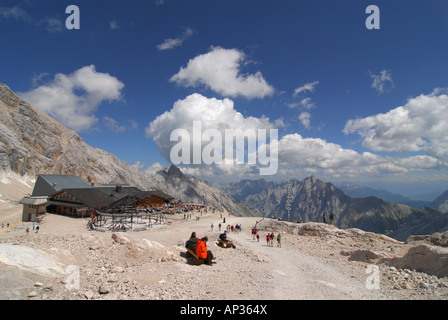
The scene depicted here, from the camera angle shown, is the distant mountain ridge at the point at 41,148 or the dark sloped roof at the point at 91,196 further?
the distant mountain ridge at the point at 41,148

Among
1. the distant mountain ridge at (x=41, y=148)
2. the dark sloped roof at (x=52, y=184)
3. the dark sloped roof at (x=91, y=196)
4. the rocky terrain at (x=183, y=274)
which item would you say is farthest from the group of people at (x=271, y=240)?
the distant mountain ridge at (x=41, y=148)

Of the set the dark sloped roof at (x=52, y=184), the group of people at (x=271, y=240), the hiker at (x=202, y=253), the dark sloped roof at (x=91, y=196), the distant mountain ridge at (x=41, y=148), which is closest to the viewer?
the hiker at (x=202, y=253)

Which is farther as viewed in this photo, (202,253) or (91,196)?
(91,196)

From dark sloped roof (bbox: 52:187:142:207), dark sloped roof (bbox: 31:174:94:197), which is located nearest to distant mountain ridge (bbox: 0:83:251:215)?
dark sloped roof (bbox: 31:174:94:197)

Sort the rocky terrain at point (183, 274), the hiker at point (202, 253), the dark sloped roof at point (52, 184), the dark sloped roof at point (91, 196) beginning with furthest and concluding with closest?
the dark sloped roof at point (52, 184) → the dark sloped roof at point (91, 196) → the hiker at point (202, 253) → the rocky terrain at point (183, 274)

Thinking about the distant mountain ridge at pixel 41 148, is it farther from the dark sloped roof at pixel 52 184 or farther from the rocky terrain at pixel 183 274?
the rocky terrain at pixel 183 274

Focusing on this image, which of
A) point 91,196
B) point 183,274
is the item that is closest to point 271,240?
point 183,274

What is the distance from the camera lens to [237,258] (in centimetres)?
1630

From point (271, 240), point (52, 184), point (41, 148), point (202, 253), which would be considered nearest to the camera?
point (202, 253)

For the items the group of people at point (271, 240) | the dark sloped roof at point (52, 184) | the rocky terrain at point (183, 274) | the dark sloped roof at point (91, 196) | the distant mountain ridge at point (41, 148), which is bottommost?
the group of people at point (271, 240)

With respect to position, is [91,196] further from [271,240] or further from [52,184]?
[271,240]
